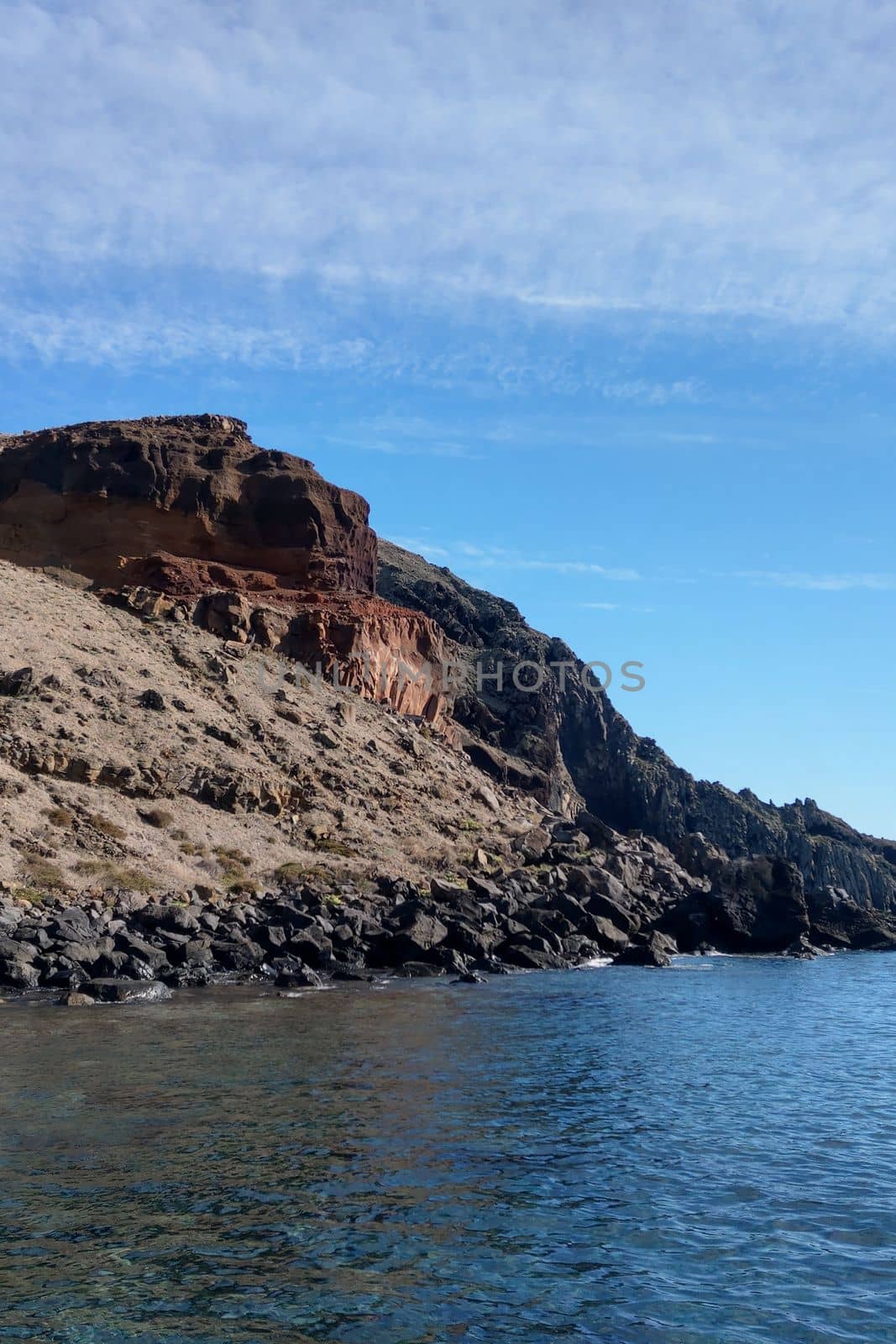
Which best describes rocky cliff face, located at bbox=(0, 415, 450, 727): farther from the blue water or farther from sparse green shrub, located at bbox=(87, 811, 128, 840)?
the blue water

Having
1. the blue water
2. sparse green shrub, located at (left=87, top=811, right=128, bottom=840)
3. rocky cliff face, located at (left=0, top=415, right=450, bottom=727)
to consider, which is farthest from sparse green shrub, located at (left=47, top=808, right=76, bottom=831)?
rocky cliff face, located at (left=0, top=415, right=450, bottom=727)

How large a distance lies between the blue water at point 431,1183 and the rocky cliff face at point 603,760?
2898 inches

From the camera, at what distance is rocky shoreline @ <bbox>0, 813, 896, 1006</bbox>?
27.8 meters

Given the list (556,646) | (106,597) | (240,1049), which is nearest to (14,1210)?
(240,1049)

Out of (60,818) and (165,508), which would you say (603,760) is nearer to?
(165,508)

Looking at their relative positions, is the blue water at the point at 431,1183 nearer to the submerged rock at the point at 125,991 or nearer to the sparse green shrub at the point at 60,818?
the submerged rock at the point at 125,991

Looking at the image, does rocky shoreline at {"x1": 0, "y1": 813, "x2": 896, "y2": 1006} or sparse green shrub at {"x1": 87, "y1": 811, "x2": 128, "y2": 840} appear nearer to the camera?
rocky shoreline at {"x1": 0, "y1": 813, "x2": 896, "y2": 1006}

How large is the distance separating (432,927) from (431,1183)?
23517 millimetres

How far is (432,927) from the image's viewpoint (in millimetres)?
36125

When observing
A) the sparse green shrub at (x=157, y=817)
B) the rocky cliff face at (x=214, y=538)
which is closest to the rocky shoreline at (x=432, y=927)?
the sparse green shrub at (x=157, y=817)

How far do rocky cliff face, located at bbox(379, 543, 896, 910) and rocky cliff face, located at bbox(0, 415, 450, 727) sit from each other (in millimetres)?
24166

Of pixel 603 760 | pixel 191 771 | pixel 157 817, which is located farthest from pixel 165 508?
pixel 603 760

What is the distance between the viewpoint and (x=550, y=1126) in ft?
51.7

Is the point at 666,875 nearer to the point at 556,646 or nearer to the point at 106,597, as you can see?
the point at 106,597
